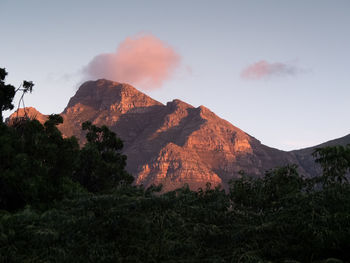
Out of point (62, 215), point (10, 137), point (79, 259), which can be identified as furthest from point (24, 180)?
point (79, 259)

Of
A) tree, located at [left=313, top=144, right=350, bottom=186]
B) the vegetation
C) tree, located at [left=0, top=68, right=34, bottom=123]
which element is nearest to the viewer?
the vegetation

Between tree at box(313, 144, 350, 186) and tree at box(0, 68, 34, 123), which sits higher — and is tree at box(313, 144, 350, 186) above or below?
below

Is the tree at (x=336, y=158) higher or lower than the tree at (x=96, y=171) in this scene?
lower

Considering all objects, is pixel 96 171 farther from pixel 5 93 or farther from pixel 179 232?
pixel 179 232

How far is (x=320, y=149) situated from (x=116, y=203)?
11.2m

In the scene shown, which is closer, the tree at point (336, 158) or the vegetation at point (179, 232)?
the vegetation at point (179, 232)

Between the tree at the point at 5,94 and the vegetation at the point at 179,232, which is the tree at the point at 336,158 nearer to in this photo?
the vegetation at the point at 179,232

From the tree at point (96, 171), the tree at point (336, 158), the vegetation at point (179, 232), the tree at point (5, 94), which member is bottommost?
the vegetation at point (179, 232)

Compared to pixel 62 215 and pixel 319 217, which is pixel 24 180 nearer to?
pixel 62 215

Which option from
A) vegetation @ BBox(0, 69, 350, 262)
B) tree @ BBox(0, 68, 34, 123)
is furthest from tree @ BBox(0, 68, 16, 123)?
vegetation @ BBox(0, 69, 350, 262)

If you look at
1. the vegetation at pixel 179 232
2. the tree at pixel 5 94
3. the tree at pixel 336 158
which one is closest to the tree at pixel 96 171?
the tree at pixel 5 94

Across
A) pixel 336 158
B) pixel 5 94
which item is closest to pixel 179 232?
pixel 336 158

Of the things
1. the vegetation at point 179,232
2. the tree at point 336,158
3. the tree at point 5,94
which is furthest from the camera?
the tree at point 5,94

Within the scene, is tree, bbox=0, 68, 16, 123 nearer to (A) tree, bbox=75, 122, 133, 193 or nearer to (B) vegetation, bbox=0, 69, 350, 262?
(A) tree, bbox=75, 122, 133, 193
